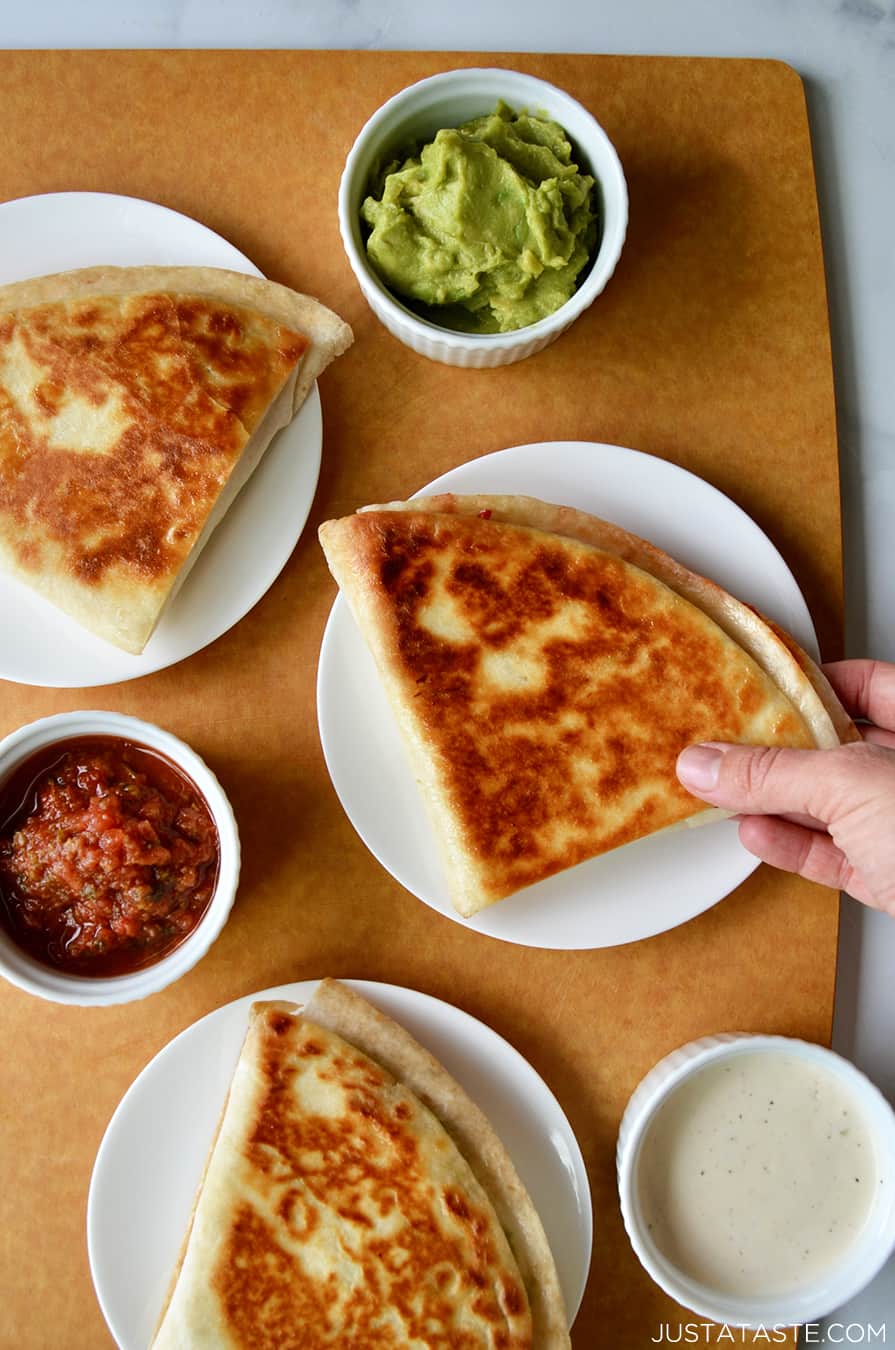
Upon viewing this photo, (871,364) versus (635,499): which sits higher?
(871,364)

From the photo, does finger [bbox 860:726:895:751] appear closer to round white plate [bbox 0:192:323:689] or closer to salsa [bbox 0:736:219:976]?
round white plate [bbox 0:192:323:689]

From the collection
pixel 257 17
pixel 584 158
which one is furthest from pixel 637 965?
pixel 257 17

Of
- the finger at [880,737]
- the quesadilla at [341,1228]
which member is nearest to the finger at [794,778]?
the finger at [880,737]

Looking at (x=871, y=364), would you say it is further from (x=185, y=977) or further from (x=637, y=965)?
(x=185, y=977)

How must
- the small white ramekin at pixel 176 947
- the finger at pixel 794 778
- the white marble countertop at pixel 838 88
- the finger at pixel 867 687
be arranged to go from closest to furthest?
the finger at pixel 794 778
the small white ramekin at pixel 176 947
the finger at pixel 867 687
the white marble countertop at pixel 838 88

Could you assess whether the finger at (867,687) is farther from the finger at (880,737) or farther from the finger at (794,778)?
the finger at (794,778)
